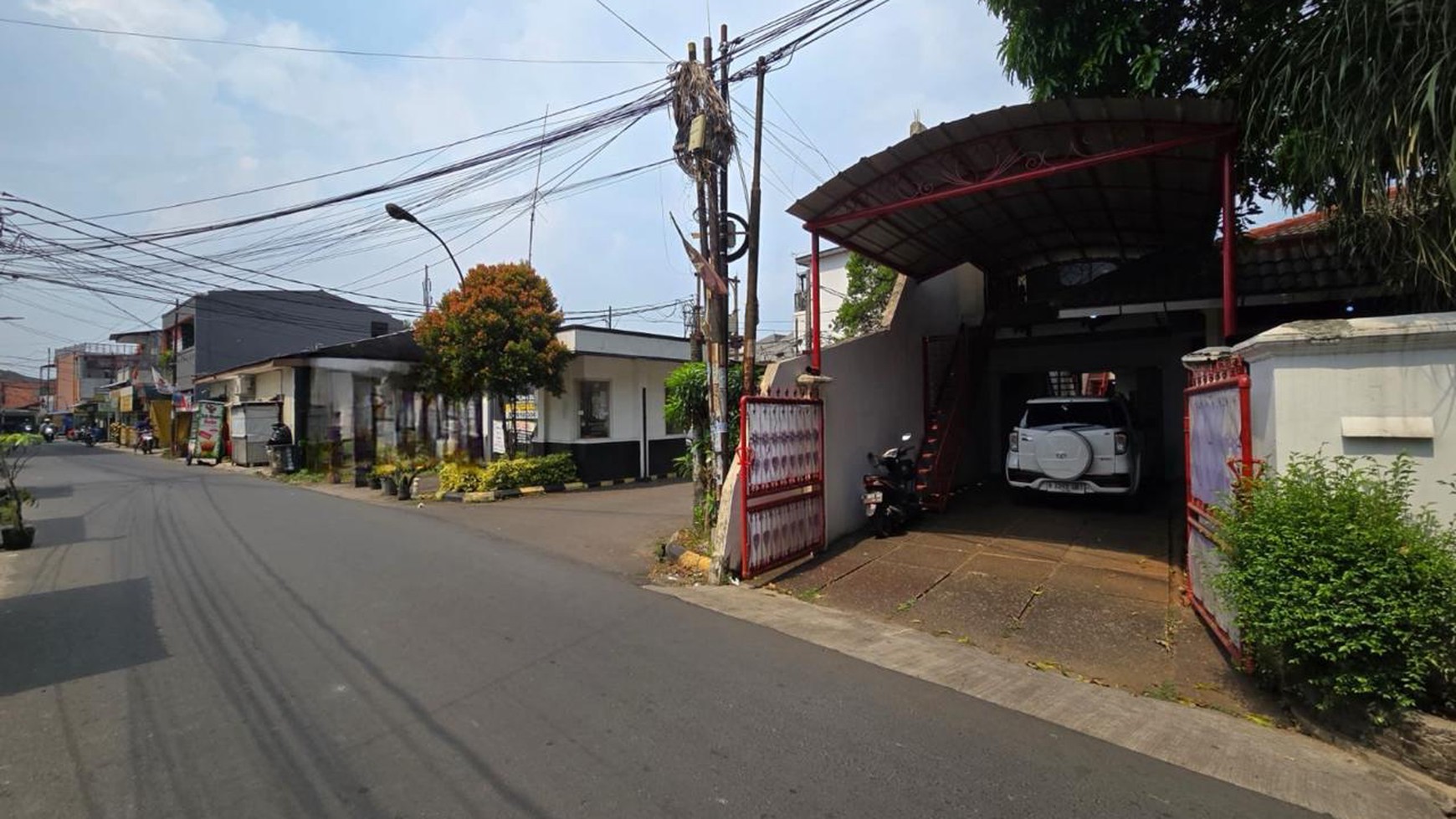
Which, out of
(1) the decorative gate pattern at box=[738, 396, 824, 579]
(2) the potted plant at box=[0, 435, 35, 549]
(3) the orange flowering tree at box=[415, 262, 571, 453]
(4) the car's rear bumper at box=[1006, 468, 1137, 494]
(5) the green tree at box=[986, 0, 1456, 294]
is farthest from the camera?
(3) the orange flowering tree at box=[415, 262, 571, 453]

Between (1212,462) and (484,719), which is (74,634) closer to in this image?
(484,719)

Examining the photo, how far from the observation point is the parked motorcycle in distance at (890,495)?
9.08m

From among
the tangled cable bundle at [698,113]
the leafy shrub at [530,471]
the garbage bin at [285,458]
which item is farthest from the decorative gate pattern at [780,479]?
the garbage bin at [285,458]

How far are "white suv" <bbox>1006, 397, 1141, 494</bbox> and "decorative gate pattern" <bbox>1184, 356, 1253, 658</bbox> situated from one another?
11.1 feet

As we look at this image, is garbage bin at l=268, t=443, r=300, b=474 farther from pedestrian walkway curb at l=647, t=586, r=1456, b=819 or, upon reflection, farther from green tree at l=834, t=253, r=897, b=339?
pedestrian walkway curb at l=647, t=586, r=1456, b=819

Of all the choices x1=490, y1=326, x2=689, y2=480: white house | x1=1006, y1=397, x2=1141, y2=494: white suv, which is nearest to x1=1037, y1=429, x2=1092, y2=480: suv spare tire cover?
x1=1006, y1=397, x2=1141, y2=494: white suv

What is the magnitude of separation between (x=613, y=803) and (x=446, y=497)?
42.7 feet

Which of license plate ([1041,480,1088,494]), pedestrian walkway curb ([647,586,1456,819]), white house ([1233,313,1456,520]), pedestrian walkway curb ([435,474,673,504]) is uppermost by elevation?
white house ([1233,313,1456,520])

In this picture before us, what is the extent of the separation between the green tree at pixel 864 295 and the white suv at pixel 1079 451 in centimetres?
644

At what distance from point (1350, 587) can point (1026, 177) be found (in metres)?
4.94

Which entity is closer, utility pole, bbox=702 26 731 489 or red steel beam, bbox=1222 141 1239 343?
red steel beam, bbox=1222 141 1239 343

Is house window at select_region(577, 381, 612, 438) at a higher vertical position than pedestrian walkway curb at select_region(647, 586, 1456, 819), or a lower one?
higher

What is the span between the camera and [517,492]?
49.1 ft

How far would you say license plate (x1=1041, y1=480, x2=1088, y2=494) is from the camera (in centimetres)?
968
